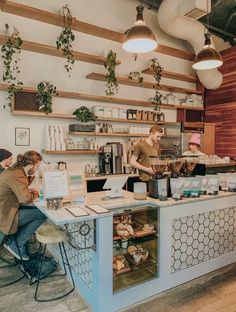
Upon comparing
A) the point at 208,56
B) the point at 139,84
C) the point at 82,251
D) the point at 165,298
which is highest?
the point at 139,84

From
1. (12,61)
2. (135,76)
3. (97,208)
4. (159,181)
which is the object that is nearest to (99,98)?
(135,76)

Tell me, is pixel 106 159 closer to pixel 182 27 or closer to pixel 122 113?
pixel 122 113

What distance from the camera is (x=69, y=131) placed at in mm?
4230

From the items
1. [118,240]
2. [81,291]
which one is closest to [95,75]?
[118,240]

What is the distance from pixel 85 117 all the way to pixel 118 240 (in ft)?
7.96

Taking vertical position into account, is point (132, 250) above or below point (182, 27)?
below

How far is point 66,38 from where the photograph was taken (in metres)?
3.94

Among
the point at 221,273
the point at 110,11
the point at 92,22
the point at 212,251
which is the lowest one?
the point at 221,273

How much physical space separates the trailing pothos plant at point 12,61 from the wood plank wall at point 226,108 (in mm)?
3983

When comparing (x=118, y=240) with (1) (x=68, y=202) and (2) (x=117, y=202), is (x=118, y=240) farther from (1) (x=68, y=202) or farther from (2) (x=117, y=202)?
(1) (x=68, y=202)

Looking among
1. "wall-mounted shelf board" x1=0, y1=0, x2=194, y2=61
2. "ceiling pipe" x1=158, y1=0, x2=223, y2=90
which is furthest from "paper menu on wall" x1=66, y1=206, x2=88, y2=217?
"ceiling pipe" x1=158, y1=0, x2=223, y2=90

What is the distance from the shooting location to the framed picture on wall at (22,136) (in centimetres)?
392

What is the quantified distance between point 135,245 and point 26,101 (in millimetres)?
2644

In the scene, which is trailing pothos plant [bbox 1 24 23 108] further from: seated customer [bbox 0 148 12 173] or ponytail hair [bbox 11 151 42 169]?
ponytail hair [bbox 11 151 42 169]
